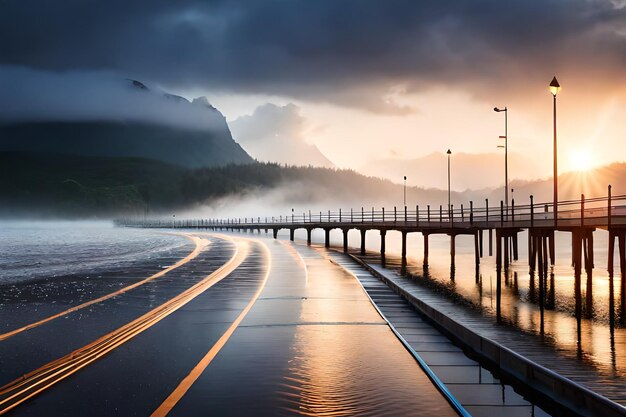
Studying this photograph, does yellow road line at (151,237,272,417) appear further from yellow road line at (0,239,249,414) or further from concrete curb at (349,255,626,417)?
concrete curb at (349,255,626,417)

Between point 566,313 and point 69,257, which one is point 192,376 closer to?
point 566,313

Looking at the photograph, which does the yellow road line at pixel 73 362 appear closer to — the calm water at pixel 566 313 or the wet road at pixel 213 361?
the wet road at pixel 213 361

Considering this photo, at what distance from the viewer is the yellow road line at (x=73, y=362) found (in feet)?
31.8

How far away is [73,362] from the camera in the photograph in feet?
39.7

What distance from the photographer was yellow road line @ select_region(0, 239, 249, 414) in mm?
9688

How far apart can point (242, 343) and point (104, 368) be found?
10.1 ft

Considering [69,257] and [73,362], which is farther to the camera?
[69,257]

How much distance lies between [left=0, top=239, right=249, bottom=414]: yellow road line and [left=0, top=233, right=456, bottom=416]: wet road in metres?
0.02

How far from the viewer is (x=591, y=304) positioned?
91.8ft

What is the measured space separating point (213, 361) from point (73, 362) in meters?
2.29

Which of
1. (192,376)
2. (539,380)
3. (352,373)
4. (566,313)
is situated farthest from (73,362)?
(566,313)

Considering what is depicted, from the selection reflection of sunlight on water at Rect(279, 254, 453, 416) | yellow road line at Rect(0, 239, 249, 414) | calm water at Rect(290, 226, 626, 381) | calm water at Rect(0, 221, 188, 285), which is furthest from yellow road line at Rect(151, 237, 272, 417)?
calm water at Rect(0, 221, 188, 285)

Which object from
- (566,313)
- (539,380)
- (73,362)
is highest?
(73,362)

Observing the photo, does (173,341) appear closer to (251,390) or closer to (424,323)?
(251,390)
